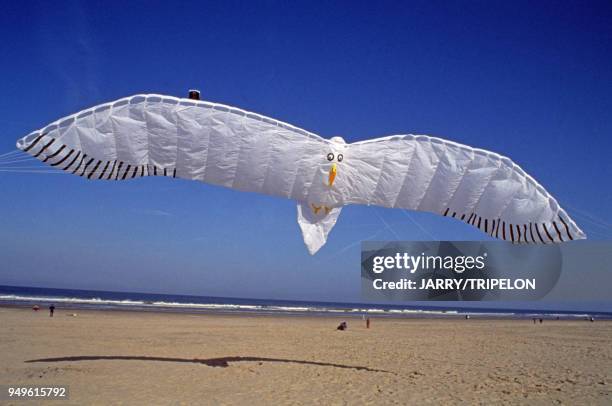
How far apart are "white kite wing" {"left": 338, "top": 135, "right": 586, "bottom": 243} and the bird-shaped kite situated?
0.01 meters

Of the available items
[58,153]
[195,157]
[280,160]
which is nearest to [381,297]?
[280,160]

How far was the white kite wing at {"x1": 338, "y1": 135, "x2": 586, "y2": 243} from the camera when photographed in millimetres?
6355

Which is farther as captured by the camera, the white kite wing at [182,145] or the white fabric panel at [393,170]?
the white fabric panel at [393,170]

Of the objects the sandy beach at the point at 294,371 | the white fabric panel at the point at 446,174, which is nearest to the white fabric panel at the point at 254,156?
the white fabric panel at the point at 446,174

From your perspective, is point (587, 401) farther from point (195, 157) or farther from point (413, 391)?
point (195, 157)

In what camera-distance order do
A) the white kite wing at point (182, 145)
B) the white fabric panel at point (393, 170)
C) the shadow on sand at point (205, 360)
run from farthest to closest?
the shadow on sand at point (205, 360), the white fabric panel at point (393, 170), the white kite wing at point (182, 145)

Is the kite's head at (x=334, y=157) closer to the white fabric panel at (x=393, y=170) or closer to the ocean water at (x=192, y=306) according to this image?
the white fabric panel at (x=393, y=170)

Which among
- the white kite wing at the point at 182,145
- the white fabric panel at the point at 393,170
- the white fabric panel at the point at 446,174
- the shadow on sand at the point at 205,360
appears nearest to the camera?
the white kite wing at the point at 182,145

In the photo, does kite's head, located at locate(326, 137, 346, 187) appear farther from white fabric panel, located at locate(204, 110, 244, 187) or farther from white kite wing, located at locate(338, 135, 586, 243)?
white fabric panel, located at locate(204, 110, 244, 187)

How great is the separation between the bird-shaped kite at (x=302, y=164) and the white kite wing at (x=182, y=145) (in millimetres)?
11

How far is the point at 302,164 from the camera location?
20.3 feet

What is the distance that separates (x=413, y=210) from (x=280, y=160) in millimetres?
2003

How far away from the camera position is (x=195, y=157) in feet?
19.6

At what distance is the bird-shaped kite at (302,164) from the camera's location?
18.2 feet
